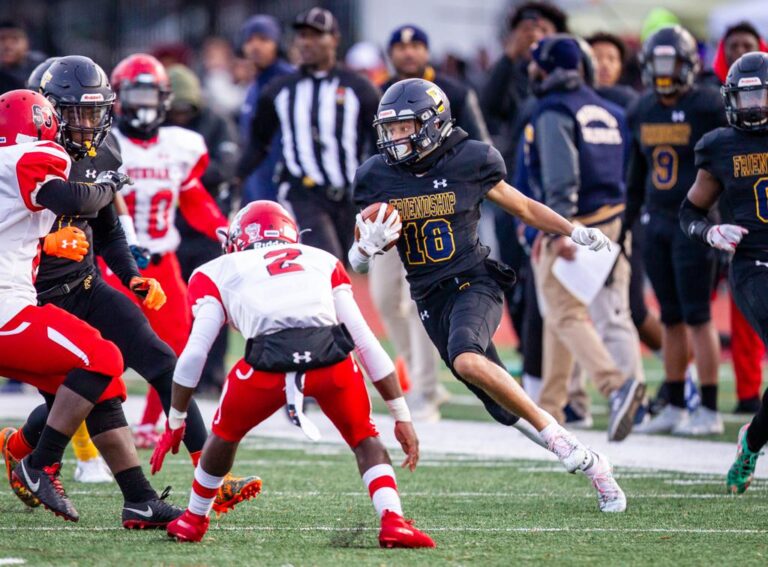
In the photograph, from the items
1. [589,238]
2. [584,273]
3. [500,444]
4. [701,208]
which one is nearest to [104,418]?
[589,238]

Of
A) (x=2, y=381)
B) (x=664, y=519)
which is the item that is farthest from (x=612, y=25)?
(x=664, y=519)

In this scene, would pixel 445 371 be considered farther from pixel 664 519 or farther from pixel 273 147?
pixel 664 519

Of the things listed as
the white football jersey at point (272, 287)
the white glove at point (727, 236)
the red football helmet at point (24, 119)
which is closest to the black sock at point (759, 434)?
the white glove at point (727, 236)

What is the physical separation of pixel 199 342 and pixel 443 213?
1.53 metres

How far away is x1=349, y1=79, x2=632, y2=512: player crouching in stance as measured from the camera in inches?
239

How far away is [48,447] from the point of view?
217 inches

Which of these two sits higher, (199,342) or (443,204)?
(443,204)

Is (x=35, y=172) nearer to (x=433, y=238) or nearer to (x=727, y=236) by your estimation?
(x=433, y=238)

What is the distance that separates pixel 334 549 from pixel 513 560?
618 mm

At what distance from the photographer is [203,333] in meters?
5.04

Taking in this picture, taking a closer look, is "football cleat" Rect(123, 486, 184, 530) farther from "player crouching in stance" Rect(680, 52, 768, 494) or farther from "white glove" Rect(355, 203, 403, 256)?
"player crouching in stance" Rect(680, 52, 768, 494)

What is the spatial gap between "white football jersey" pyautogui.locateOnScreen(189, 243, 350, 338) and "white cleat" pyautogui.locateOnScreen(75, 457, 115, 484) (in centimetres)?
199

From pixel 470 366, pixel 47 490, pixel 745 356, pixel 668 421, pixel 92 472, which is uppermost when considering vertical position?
pixel 470 366

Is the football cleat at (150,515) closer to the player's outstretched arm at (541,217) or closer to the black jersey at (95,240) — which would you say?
the black jersey at (95,240)
